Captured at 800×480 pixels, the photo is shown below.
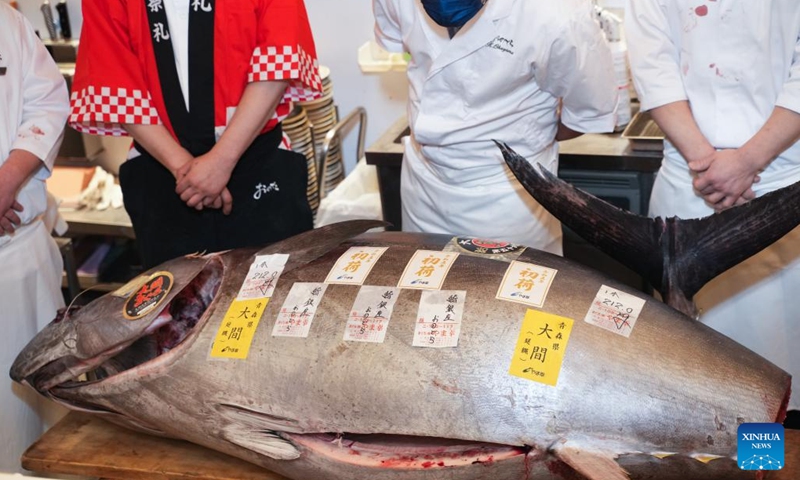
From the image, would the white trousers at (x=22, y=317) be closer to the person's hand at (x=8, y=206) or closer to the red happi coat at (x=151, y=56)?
the person's hand at (x=8, y=206)

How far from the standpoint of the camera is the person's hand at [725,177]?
6.79ft

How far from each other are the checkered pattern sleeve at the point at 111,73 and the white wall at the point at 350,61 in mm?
1702

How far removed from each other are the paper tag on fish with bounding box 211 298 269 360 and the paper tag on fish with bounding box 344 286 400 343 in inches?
8.2

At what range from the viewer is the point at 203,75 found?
234 centimetres

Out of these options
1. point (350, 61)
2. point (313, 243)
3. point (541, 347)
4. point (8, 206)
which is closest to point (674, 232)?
point (541, 347)

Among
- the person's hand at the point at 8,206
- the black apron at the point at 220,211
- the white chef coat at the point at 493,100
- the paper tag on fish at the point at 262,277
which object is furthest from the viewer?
the black apron at the point at 220,211

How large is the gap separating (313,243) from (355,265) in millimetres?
135

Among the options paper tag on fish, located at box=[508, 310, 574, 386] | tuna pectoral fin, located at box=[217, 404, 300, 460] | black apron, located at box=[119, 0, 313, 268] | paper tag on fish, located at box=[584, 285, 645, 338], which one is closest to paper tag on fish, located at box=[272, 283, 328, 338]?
tuna pectoral fin, located at box=[217, 404, 300, 460]

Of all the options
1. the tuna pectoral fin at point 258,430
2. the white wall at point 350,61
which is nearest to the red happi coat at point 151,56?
the tuna pectoral fin at point 258,430

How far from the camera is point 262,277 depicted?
1.92 m

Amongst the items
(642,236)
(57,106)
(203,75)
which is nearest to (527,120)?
(642,236)

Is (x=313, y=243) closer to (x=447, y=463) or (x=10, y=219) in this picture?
(x=447, y=463)

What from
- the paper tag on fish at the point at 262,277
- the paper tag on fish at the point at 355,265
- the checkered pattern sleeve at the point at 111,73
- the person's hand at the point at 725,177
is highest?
the checkered pattern sleeve at the point at 111,73

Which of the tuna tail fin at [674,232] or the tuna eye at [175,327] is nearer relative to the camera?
the tuna tail fin at [674,232]
